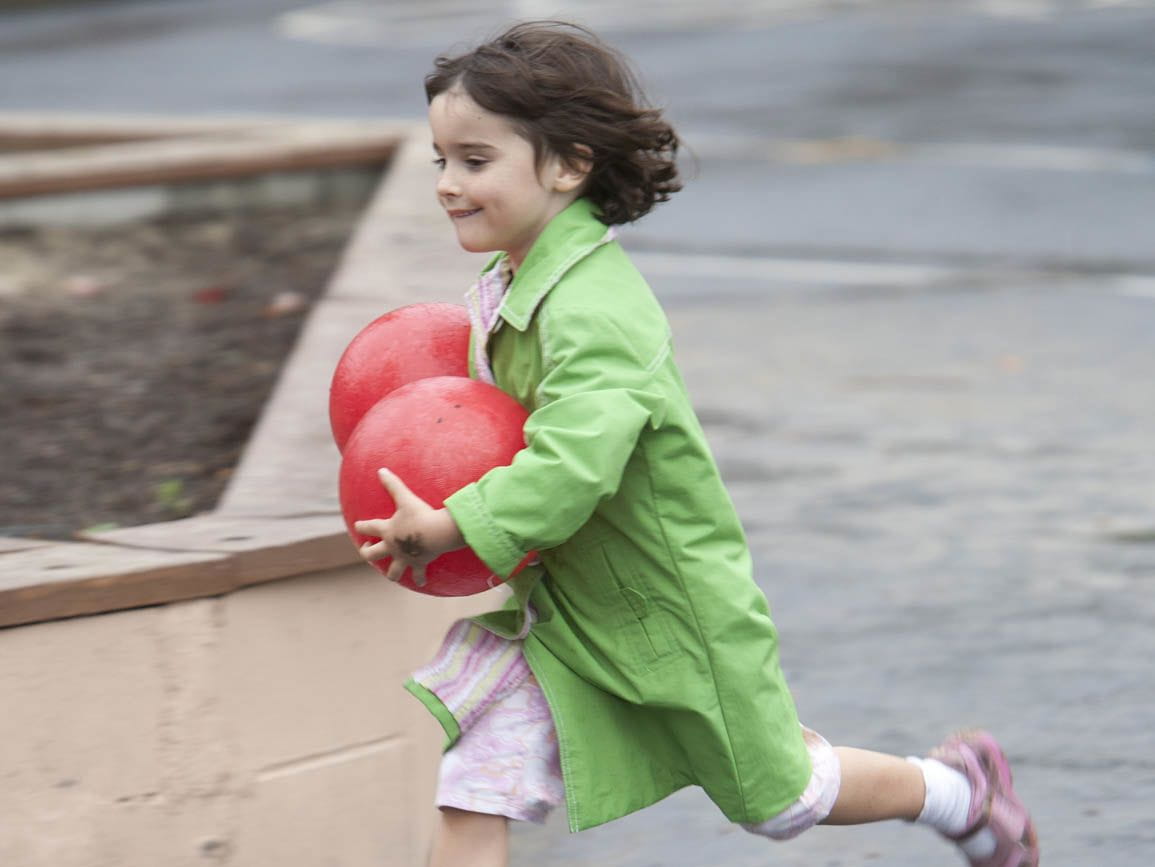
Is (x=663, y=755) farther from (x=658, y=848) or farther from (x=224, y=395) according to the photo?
(x=224, y=395)

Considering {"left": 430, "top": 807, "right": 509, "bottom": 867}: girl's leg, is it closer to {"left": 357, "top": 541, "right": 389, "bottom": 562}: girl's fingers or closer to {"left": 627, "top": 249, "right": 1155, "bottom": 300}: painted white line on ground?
{"left": 357, "top": 541, "right": 389, "bottom": 562}: girl's fingers

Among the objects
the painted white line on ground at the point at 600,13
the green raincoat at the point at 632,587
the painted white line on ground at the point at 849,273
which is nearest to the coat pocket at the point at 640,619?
the green raincoat at the point at 632,587

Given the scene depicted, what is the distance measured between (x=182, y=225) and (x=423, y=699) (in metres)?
5.39

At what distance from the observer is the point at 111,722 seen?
2.82 metres

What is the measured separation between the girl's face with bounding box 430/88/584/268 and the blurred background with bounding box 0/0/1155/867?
1.06 feet

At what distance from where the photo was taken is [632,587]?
261cm

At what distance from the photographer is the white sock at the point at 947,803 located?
10.0 ft

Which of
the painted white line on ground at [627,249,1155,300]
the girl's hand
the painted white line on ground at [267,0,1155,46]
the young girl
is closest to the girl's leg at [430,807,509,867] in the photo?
the young girl

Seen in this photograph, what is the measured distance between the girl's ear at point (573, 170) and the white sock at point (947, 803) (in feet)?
3.91

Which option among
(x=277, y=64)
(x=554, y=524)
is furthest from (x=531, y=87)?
(x=277, y=64)

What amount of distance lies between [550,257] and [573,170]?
0.15m

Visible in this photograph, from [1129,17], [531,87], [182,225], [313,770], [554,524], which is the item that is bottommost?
[1129,17]

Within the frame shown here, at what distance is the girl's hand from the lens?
7.88ft

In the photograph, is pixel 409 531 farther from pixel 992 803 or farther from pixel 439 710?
pixel 992 803
